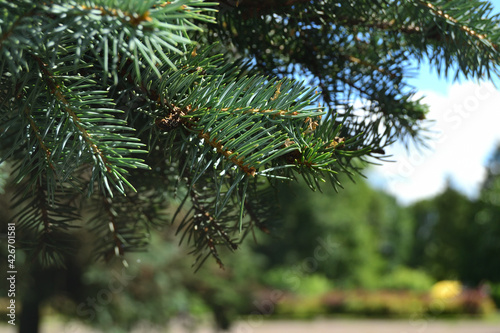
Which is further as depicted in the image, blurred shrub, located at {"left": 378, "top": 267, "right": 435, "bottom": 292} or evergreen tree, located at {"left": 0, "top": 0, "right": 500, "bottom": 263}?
blurred shrub, located at {"left": 378, "top": 267, "right": 435, "bottom": 292}

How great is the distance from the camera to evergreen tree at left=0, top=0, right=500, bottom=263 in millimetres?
401

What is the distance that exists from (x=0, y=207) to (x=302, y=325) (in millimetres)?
9851

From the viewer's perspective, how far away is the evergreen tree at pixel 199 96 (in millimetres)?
A: 401

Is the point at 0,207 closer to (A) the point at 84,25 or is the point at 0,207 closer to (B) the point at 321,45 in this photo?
(B) the point at 321,45

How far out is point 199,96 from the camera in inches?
19.0

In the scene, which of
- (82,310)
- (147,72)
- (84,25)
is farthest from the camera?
(82,310)

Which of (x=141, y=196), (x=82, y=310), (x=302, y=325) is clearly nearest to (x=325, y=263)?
(x=302, y=325)

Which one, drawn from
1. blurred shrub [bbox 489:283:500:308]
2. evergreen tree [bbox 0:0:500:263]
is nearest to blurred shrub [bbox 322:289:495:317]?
blurred shrub [bbox 489:283:500:308]

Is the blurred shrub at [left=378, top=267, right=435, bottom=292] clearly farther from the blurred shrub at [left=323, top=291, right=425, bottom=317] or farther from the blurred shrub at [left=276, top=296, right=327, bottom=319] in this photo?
the blurred shrub at [left=276, top=296, right=327, bottom=319]

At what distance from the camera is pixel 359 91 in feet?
2.55

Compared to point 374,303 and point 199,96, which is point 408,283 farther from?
point 199,96

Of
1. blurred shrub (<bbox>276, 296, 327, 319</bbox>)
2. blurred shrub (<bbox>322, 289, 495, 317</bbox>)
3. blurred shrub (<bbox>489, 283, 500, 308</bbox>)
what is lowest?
blurred shrub (<bbox>276, 296, 327, 319</bbox>)

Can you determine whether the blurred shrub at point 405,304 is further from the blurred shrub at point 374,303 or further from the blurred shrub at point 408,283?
the blurred shrub at point 408,283

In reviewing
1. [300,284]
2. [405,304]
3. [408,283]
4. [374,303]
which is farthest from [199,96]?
[408,283]
